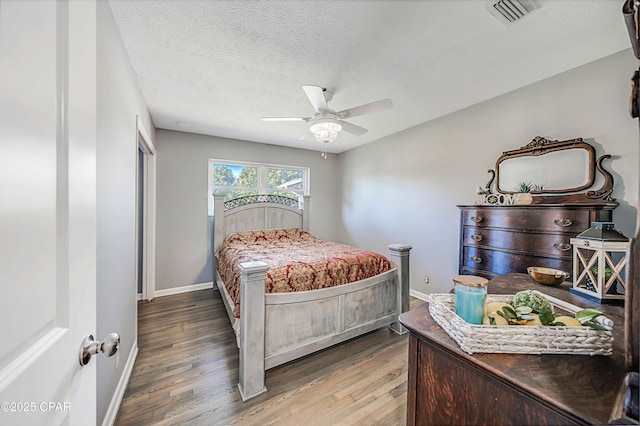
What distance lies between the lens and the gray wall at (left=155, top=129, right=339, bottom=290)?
12.1 feet

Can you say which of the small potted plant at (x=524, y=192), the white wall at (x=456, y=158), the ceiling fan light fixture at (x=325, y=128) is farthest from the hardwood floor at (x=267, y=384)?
the ceiling fan light fixture at (x=325, y=128)

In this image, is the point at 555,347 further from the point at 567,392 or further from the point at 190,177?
the point at 190,177

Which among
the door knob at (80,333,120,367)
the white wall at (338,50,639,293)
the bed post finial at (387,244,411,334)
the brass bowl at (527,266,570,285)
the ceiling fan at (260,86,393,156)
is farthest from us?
the bed post finial at (387,244,411,334)

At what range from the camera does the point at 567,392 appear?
525 mm

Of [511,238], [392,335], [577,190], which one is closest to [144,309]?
[392,335]

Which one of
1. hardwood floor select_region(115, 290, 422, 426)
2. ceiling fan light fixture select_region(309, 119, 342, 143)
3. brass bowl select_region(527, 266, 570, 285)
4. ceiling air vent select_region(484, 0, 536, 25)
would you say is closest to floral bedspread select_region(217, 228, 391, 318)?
hardwood floor select_region(115, 290, 422, 426)

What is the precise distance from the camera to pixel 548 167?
233cm

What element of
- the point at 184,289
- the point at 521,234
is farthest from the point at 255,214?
the point at 521,234

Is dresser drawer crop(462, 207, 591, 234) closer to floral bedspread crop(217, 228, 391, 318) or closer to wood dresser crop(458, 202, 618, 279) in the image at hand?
wood dresser crop(458, 202, 618, 279)

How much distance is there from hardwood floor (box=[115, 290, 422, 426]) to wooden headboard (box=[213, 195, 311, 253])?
5.48ft

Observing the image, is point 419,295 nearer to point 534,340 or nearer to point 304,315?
point 304,315

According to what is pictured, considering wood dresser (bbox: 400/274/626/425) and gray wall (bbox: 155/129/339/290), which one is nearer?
wood dresser (bbox: 400/274/626/425)

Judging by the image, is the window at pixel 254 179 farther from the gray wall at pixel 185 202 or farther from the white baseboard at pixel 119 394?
the white baseboard at pixel 119 394

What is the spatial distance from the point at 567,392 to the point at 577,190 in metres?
2.47
